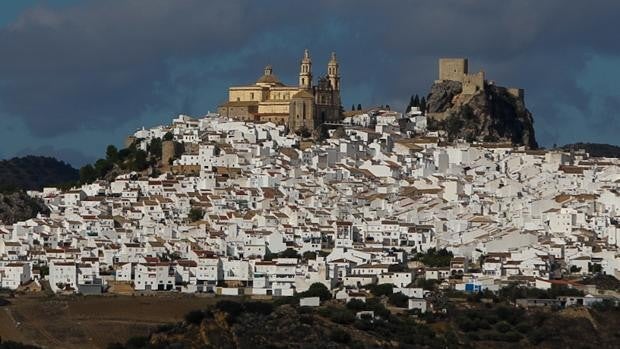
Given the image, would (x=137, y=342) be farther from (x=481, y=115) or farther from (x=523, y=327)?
(x=481, y=115)

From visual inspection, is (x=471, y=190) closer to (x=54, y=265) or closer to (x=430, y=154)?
(x=430, y=154)

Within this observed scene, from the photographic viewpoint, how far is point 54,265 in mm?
58375

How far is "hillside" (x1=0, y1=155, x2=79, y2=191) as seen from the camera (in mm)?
105250

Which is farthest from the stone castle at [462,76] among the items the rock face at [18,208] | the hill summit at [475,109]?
the rock face at [18,208]

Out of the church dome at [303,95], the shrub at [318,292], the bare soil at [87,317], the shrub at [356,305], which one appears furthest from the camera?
the church dome at [303,95]

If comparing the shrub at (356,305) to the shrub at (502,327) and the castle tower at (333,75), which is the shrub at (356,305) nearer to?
the shrub at (502,327)

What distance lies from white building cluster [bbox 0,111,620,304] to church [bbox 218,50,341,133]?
1.09m

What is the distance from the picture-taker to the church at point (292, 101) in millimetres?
77500

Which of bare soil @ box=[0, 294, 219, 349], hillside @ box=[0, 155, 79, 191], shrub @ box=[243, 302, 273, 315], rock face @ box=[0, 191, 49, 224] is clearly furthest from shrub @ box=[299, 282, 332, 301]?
hillside @ box=[0, 155, 79, 191]

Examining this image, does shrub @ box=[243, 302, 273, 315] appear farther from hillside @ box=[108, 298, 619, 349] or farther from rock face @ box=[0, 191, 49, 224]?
rock face @ box=[0, 191, 49, 224]

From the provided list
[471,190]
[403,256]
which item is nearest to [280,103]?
[471,190]

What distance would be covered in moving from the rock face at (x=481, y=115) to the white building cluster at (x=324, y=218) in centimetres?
193

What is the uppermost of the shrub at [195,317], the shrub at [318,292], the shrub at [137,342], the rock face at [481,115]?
the rock face at [481,115]

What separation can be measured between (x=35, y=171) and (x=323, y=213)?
4816 centimetres
